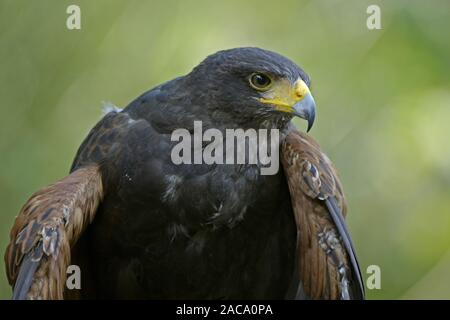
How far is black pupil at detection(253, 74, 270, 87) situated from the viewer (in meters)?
6.56

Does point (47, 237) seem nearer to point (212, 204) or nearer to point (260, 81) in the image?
Answer: point (212, 204)

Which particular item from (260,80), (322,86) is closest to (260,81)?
(260,80)

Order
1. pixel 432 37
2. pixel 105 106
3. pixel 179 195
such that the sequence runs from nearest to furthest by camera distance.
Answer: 1. pixel 179 195
2. pixel 105 106
3. pixel 432 37

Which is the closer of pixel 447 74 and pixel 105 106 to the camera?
pixel 105 106

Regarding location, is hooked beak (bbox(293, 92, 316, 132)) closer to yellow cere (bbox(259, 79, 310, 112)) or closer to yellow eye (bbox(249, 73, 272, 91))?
yellow cere (bbox(259, 79, 310, 112))

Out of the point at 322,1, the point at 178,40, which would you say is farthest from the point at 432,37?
the point at 178,40

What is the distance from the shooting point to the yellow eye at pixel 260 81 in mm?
6555

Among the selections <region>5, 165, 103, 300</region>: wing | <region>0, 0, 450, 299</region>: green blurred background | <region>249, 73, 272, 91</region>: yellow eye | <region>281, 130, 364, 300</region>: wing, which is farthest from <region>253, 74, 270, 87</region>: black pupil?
<region>0, 0, 450, 299</region>: green blurred background

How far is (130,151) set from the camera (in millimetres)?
6609

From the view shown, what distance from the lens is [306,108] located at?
6.42 m

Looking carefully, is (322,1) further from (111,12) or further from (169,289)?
(169,289)

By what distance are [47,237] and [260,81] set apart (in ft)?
5.37

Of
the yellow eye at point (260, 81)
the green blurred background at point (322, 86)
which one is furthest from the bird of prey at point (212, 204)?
the green blurred background at point (322, 86)

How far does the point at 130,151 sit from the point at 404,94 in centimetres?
265
